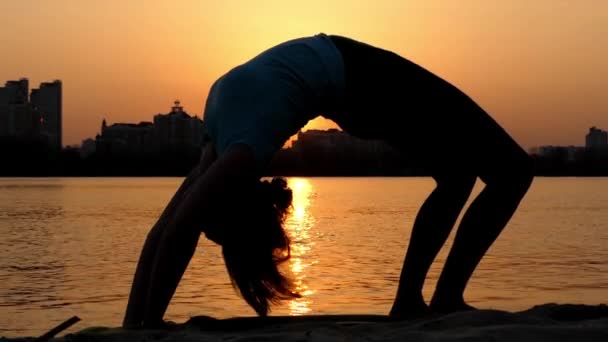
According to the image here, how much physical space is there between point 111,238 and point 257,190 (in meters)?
11.6

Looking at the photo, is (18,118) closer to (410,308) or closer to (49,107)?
(49,107)

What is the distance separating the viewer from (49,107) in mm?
140250

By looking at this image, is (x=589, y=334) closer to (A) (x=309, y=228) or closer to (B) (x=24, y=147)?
(A) (x=309, y=228)

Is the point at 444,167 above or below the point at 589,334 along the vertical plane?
above

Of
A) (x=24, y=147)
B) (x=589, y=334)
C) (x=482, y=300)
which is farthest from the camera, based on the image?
(x=24, y=147)

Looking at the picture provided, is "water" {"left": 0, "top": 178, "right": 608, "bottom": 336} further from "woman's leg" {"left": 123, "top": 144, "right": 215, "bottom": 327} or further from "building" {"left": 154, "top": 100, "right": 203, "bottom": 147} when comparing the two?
"building" {"left": 154, "top": 100, "right": 203, "bottom": 147}

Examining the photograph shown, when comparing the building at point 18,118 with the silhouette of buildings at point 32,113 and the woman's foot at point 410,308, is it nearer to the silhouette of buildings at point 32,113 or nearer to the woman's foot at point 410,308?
the silhouette of buildings at point 32,113

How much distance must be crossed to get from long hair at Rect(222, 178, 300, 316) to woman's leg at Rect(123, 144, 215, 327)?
307 mm

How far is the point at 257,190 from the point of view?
337 centimetres

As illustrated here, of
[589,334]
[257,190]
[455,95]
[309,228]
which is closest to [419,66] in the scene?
[455,95]

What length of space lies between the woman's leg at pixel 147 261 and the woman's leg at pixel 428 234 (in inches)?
35.2

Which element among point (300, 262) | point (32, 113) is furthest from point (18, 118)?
point (300, 262)

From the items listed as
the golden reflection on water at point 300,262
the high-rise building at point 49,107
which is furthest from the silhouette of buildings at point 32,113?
the golden reflection on water at point 300,262

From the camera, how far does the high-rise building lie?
132500mm
